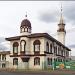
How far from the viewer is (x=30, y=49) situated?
5053 centimetres

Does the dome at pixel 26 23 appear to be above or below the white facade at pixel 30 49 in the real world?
above

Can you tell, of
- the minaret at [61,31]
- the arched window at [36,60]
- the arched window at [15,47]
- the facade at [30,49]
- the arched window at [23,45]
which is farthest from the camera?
the minaret at [61,31]

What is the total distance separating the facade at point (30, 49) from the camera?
159 ft

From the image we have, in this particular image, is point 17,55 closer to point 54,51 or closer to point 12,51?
point 12,51

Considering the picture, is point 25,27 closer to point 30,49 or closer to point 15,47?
point 30,49

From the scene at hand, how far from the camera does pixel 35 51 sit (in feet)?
163

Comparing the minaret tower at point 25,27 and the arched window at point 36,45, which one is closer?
the arched window at point 36,45

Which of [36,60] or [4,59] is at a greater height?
[4,59]

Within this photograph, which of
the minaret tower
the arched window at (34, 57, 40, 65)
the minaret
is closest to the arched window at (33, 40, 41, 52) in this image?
the arched window at (34, 57, 40, 65)

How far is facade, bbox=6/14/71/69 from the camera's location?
48.6 m

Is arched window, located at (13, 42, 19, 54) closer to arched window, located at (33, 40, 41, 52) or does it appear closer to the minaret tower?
the minaret tower

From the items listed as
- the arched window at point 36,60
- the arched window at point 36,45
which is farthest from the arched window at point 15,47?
the arched window at point 36,60

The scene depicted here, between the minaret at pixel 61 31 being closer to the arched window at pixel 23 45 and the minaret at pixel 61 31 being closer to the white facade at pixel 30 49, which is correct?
the white facade at pixel 30 49

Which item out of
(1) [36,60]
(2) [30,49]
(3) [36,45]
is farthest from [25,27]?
(1) [36,60]
